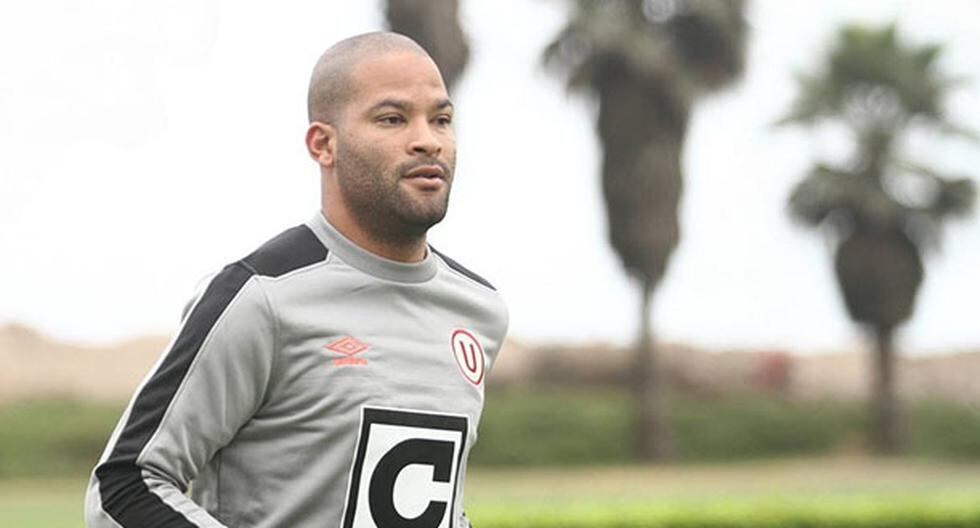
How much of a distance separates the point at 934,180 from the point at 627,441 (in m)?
7.93

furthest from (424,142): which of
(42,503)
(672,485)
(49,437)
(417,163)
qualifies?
(49,437)

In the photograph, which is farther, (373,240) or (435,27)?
(435,27)

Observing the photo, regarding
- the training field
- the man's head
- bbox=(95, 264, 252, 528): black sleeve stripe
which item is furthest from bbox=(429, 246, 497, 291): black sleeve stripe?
the training field

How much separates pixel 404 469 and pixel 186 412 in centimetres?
34

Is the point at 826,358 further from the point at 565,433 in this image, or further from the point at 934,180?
the point at 565,433

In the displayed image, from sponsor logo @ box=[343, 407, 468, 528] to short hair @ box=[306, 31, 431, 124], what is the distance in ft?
1.46

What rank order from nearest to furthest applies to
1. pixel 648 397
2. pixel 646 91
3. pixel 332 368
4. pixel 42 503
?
pixel 332 368
pixel 42 503
pixel 646 91
pixel 648 397

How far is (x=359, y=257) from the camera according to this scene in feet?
7.73

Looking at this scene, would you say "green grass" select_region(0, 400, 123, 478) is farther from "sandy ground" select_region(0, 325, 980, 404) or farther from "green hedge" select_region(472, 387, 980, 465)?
"green hedge" select_region(472, 387, 980, 465)

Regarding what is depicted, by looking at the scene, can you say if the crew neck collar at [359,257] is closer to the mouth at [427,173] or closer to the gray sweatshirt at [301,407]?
the gray sweatshirt at [301,407]

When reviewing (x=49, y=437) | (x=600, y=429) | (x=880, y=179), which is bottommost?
(x=49, y=437)

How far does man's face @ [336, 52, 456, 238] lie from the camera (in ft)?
7.47

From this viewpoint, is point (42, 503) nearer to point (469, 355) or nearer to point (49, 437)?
point (49, 437)

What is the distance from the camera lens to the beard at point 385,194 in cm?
228
